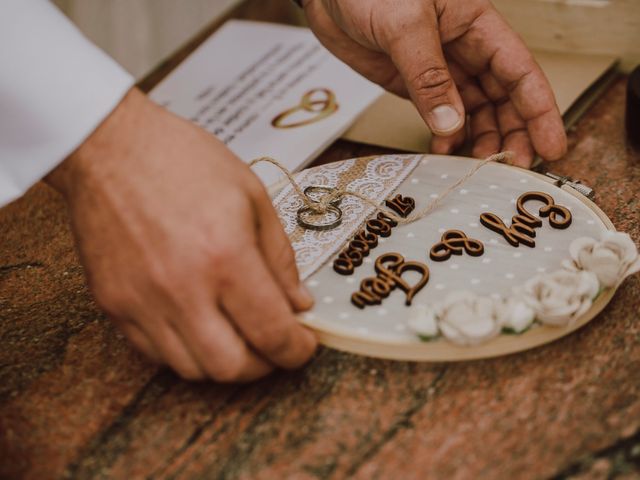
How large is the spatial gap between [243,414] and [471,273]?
0.93 feet

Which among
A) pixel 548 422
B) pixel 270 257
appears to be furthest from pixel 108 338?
pixel 548 422

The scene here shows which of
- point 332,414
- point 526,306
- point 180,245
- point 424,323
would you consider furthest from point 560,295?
point 180,245

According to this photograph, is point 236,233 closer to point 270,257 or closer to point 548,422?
point 270,257

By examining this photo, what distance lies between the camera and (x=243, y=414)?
2.35 feet

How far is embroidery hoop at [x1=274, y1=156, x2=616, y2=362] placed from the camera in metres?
0.73

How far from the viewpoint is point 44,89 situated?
0.72 meters

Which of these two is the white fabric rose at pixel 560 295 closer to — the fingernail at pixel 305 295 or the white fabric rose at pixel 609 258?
the white fabric rose at pixel 609 258

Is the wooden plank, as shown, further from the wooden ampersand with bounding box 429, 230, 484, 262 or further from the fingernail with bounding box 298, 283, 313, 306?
the fingernail with bounding box 298, 283, 313, 306

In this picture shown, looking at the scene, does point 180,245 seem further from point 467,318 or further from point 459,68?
point 459,68

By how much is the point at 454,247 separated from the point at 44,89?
461 mm

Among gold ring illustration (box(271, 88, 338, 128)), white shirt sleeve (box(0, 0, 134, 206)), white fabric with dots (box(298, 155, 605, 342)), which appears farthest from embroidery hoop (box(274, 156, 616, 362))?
gold ring illustration (box(271, 88, 338, 128))

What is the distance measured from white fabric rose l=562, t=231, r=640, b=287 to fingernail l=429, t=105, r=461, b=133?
0.28 m

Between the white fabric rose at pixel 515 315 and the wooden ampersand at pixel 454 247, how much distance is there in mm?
111

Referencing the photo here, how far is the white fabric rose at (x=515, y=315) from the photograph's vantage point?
0.70 m
